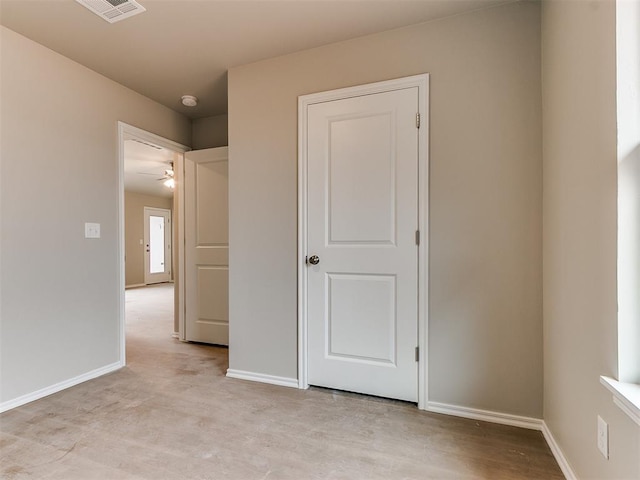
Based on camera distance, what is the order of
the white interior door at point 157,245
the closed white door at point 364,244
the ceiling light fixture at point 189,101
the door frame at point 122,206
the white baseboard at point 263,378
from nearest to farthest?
the closed white door at point 364,244 → the white baseboard at point 263,378 → the door frame at point 122,206 → the ceiling light fixture at point 189,101 → the white interior door at point 157,245

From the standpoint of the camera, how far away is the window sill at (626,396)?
0.94 m

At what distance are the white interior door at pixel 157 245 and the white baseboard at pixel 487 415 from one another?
838 cm

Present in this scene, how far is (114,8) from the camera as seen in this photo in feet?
6.39

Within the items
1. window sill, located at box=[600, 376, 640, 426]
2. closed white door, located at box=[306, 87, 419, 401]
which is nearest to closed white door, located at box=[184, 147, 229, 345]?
closed white door, located at box=[306, 87, 419, 401]

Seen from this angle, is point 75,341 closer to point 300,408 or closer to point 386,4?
point 300,408

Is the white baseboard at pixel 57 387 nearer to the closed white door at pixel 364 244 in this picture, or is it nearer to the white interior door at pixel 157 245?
the closed white door at pixel 364 244

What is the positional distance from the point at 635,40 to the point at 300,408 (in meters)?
2.28

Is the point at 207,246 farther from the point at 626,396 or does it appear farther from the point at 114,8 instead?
the point at 626,396

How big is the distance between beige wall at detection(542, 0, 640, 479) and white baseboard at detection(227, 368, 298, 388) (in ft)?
5.13

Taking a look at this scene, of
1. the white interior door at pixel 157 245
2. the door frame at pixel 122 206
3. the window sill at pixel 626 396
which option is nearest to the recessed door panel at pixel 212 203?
the door frame at pixel 122 206

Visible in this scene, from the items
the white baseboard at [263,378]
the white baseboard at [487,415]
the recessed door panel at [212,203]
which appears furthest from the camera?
the recessed door panel at [212,203]

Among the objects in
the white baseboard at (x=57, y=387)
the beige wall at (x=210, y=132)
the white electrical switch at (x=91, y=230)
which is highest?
the beige wall at (x=210, y=132)

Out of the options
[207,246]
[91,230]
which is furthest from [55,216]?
[207,246]

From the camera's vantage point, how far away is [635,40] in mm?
1075
